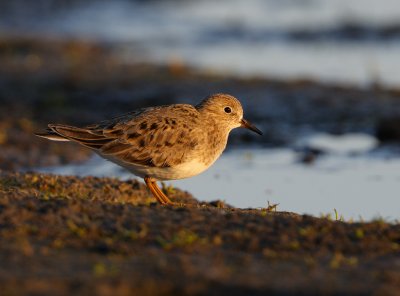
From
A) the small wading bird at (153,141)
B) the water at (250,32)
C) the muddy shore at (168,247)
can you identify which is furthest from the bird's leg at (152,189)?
the water at (250,32)

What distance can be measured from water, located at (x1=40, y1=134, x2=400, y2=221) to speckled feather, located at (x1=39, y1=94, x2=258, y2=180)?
75.1 inches

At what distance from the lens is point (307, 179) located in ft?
40.1

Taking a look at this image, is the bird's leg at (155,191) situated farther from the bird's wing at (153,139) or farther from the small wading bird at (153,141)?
the bird's wing at (153,139)

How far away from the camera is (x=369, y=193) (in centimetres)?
1144

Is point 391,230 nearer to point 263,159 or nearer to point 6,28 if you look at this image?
point 263,159

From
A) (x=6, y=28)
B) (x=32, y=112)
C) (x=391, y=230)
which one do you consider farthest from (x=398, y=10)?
(x=391, y=230)

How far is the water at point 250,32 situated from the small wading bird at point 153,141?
29.3ft

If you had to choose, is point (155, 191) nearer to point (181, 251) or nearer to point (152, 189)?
point (152, 189)

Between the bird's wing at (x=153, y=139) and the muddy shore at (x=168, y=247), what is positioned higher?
the bird's wing at (x=153, y=139)

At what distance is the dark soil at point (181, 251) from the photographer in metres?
5.84

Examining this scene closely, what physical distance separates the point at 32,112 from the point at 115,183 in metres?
6.06

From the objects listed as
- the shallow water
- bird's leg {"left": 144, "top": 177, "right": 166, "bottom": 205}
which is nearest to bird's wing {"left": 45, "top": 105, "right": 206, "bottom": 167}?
bird's leg {"left": 144, "top": 177, "right": 166, "bottom": 205}

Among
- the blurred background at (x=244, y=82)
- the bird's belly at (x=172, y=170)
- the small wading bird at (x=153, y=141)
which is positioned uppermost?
the blurred background at (x=244, y=82)

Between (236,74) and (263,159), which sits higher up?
(236,74)
